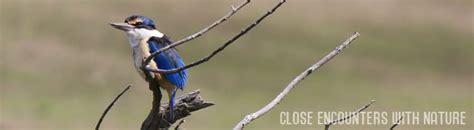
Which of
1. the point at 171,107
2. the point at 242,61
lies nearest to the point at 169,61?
the point at 171,107

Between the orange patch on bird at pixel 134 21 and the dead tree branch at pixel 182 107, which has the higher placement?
the orange patch on bird at pixel 134 21

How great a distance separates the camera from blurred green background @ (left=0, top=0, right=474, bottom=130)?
13664 mm

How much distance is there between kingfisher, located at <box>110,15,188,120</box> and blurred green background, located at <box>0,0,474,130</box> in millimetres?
8911

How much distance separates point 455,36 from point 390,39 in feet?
3.77

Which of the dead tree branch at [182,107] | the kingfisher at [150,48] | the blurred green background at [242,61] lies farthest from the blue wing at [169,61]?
the blurred green background at [242,61]

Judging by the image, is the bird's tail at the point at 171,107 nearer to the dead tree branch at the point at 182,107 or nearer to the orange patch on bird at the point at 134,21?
the dead tree branch at the point at 182,107

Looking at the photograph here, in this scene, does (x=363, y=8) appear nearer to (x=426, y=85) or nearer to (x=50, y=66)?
(x=426, y=85)

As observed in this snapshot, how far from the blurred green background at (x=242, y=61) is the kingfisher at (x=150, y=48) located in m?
8.91

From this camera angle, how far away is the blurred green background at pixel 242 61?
538 inches

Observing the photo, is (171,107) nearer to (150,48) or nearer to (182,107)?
(182,107)

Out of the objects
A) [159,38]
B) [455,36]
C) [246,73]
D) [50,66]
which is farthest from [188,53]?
[159,38]

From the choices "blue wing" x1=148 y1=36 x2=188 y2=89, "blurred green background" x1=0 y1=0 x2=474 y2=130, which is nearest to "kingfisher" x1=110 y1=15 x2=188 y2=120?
"blue wing" x1=148 y1=36 x2=188 y2=89

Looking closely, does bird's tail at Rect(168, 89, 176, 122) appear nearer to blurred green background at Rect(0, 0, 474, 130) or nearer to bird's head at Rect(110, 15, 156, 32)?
bird's head at Rect(110, 15, 156, 32)

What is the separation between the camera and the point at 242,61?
52.1 ft
